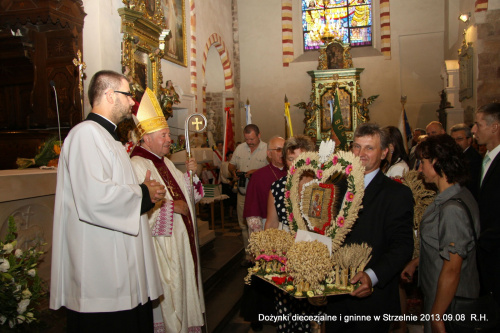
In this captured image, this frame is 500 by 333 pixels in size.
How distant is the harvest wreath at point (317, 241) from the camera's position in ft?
5.93

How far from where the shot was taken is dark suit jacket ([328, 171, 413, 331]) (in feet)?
6.84

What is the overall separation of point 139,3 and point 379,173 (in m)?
5.97

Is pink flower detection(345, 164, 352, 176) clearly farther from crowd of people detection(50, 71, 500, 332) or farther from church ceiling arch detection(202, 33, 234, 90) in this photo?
church ceiling arch detection(202, 33, 234, 90)

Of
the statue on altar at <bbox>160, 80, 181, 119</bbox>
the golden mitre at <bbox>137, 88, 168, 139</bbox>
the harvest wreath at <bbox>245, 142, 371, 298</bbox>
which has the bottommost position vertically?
the harvest wreath at <bbox>245, 142, 371, 298</bbox>

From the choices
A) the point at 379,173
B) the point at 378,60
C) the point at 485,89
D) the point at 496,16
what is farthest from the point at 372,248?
the point at 378,60

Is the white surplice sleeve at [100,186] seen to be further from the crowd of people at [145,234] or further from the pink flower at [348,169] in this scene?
the pink flower at [348,169]

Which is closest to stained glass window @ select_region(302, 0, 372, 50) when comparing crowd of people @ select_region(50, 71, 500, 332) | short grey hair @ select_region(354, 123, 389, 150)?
short grey hair @ select_region(354, 123, 389, 150)

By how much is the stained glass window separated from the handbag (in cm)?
1370

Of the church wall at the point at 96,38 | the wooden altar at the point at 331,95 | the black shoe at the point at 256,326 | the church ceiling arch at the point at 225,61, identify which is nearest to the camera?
the black shoe at the point at 256,326

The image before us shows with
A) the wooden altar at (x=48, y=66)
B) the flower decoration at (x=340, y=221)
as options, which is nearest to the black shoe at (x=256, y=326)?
the flower decoration at (x=340, y=221)

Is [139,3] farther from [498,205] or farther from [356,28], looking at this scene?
[356,28]

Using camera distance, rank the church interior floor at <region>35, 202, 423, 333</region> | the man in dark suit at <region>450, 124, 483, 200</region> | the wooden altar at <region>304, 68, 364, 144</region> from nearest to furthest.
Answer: the man in dark suit at <region>450, 124, 483, 200</region>
the church interior floor at <region>35, 202, 423, 333</region>
the wooden altar at <region>304, 68, 364, 144</region>

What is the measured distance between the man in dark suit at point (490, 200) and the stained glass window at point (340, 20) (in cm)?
1232

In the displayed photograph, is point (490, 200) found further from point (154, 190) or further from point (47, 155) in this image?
point (47, 155)
